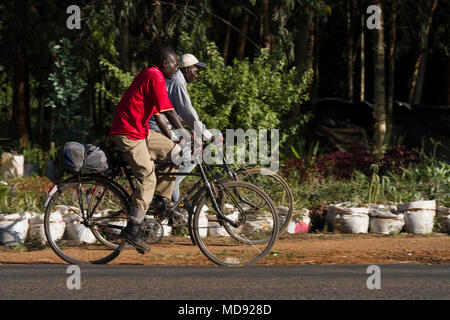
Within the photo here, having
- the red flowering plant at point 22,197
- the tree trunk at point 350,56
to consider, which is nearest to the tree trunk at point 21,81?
the red flowering plant at point 22,197

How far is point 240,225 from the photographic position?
6.72 m

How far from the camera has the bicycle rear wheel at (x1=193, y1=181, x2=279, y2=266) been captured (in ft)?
20.8

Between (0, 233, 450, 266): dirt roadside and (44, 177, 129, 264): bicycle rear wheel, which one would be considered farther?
(0, 233, 450, 266): dirt roadside

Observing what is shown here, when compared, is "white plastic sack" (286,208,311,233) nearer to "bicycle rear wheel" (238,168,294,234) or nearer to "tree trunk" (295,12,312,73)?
"bicycle rear wheel" (238,168,294,234)

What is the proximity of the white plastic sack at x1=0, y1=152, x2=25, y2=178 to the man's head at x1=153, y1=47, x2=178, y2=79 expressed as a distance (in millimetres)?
8169

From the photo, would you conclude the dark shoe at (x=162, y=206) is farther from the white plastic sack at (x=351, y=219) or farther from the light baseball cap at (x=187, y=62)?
the white plastic sack at (x=351, y=219)

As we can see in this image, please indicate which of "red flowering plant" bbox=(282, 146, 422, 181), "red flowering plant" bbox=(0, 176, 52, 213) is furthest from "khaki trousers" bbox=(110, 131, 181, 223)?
"red flowering plant" bbox=(282, 146, 422, 181)

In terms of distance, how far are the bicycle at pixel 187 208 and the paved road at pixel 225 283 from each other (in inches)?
11.8

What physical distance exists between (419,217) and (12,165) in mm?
8636

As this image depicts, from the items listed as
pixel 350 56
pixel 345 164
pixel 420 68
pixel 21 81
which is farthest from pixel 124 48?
pixel 420 68

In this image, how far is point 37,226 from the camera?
806 cm

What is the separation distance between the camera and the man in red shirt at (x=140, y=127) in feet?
20.4

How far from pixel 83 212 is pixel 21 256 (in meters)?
1.17

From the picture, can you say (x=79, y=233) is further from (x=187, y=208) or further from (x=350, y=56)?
(x=350, y=56)
